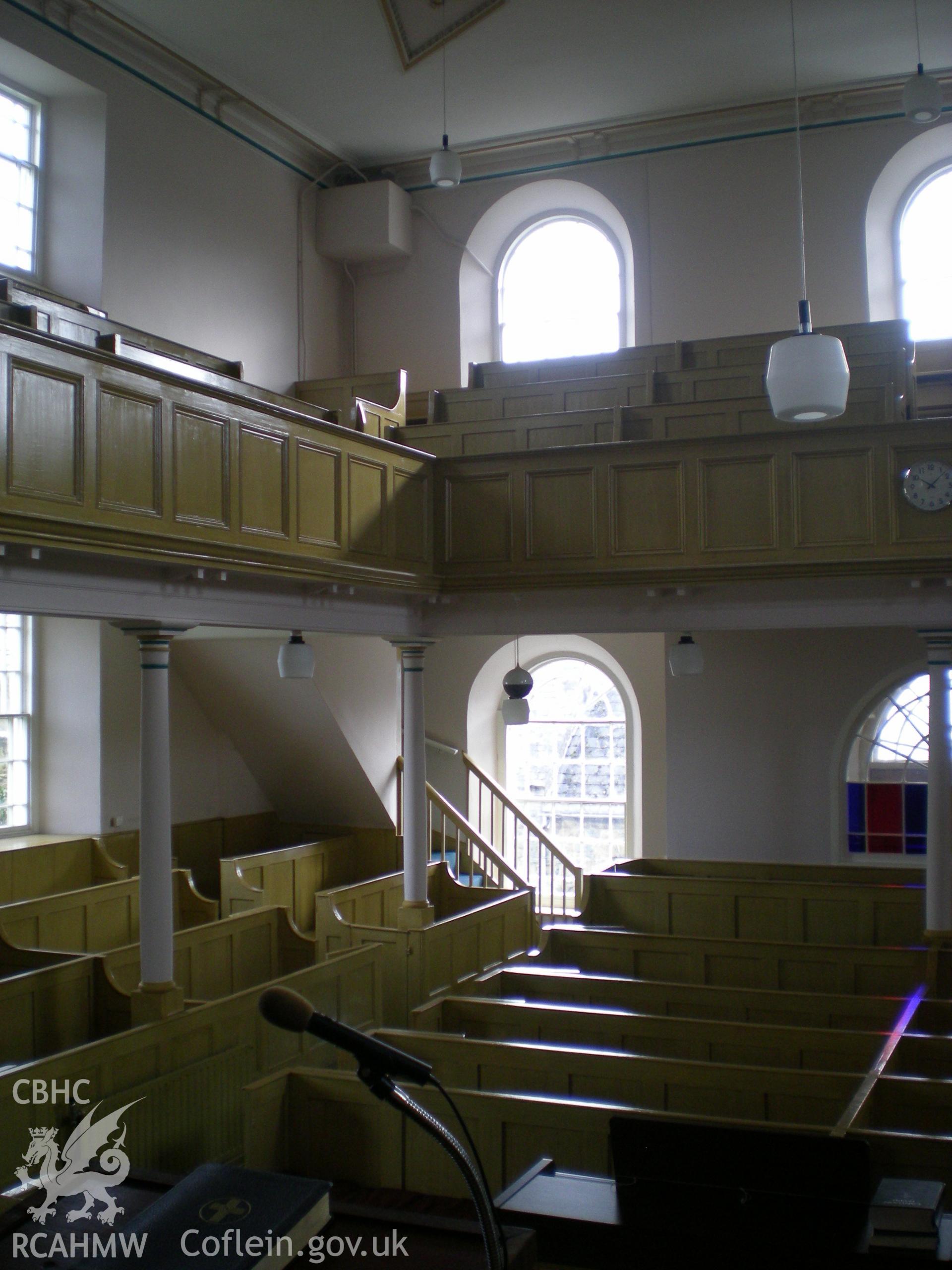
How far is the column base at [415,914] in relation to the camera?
34.5 ft

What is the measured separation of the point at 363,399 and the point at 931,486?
620 centimetres

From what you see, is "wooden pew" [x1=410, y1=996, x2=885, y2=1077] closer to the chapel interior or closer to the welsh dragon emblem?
the chapel interior

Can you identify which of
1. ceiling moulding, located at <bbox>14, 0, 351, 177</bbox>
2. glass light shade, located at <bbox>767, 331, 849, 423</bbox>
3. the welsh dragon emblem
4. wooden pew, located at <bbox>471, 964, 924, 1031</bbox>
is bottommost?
the welsh dragon emblem

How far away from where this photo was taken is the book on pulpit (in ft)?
6.08

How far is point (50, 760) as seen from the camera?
1187cm

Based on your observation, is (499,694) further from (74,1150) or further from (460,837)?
(74,1150)

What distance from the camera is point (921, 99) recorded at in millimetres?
11289

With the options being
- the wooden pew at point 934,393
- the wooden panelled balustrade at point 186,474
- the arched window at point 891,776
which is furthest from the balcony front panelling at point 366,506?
the wooden pew at point 934,393

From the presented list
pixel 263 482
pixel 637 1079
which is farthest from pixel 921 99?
pixel 637 1079

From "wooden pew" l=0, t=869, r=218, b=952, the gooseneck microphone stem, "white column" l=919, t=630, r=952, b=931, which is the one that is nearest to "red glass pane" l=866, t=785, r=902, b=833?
"white column" l=919, t=630, r=952, b=931

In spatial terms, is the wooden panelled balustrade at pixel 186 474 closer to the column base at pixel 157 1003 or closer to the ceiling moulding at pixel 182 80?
the column base at pixel 157 1003

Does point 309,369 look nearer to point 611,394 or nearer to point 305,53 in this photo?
point 305,53

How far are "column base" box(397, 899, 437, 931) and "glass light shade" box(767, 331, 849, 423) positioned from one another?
677 cm

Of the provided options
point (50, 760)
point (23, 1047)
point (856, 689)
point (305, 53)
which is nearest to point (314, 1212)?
point (23, 1047)
